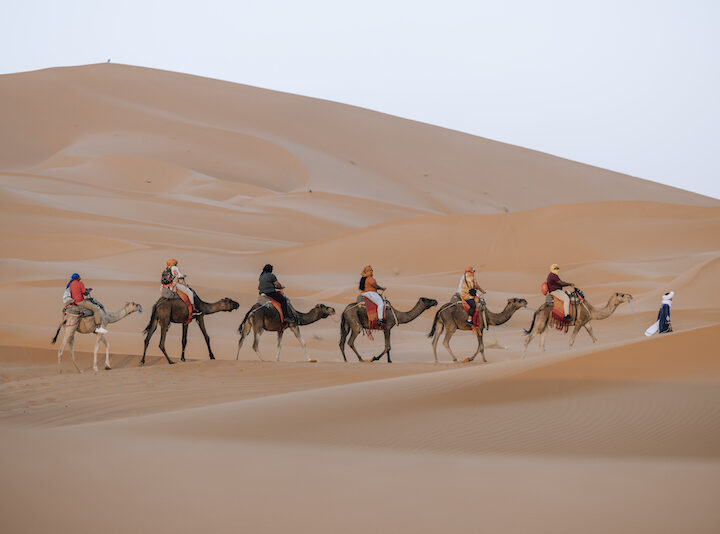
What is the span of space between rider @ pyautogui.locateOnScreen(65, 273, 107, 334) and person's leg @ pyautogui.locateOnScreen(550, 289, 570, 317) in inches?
312

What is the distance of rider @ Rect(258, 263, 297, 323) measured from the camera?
15.0 metres

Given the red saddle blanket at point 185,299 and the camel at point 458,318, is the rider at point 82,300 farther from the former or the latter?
the camel at point 458,318

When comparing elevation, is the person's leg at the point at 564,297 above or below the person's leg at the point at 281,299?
above

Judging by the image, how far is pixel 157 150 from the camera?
202 ft

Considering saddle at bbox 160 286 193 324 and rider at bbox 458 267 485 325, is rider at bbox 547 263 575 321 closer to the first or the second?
rider at bbox 458 267 485 325

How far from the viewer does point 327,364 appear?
14.5 meters

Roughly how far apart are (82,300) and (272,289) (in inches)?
122

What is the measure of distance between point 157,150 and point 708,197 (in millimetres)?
47399

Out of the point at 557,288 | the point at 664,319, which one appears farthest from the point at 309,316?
the point at 664,319

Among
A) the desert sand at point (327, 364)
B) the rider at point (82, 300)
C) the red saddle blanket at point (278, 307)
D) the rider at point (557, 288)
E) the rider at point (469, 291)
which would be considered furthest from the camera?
the rider at point (557, 288)

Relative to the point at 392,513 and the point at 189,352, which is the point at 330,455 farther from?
the point at 189,352

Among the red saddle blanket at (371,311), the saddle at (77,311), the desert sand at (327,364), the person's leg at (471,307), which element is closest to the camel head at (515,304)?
the person's leg at (471,307)

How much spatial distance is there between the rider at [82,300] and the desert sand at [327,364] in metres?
1.04

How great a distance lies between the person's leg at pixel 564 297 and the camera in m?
15.9
